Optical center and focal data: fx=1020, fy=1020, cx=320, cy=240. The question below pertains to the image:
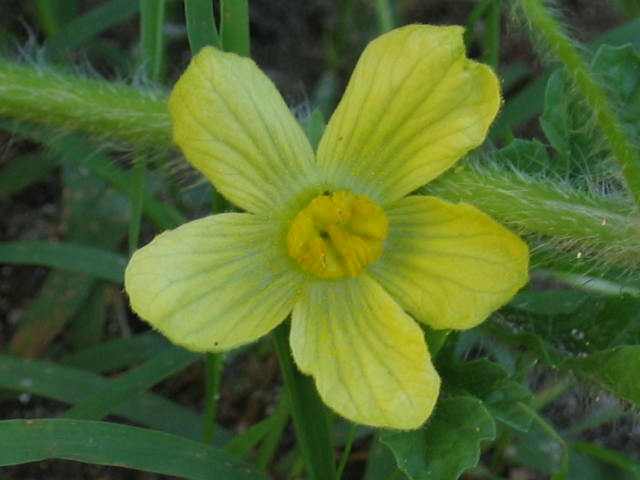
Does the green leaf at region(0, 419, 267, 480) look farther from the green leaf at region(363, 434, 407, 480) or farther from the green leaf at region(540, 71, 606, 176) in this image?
the green leaf at region(540, 71, 606, 176)

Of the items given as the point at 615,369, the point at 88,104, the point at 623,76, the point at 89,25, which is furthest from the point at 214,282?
the point at 89,25

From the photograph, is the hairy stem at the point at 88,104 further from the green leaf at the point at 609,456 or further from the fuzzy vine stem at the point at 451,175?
the green leaf at the point at 609,456

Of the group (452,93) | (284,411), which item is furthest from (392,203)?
(284,411)

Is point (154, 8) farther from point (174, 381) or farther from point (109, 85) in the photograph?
point (174, 381)

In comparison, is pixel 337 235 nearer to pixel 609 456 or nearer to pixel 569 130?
pixel 569 130

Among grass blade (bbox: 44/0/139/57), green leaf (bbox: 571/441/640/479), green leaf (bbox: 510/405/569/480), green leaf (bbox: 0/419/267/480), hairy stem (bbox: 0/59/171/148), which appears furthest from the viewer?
grass blade (bbox: 44/0/139/57)

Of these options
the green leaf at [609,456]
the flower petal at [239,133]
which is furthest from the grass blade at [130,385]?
the green leaf at [609,456]

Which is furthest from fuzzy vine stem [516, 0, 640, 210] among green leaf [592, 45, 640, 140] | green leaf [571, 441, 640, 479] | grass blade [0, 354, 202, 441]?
grass blade [0, 354, 202, 441]
